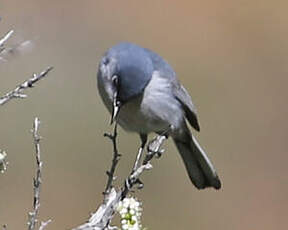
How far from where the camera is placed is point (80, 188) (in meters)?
6.81

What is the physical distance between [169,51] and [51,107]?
1818 mm

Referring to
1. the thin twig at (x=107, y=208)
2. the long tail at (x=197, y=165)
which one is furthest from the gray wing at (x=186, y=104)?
the thin twig at (x=107, y=208)

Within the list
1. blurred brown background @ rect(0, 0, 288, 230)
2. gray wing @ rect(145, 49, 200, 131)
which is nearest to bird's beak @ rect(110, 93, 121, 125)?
gray wing @ rect(145, 49, 200, 131)

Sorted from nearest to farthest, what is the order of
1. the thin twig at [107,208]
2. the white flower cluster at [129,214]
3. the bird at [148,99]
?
the white flower cluster at [129,214]
the thin twig at [107,208]
the bird at [148,99]

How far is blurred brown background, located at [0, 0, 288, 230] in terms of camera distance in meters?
6.75

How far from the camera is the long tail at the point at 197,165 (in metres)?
4.61

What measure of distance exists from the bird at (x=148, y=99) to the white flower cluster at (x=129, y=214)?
140cm

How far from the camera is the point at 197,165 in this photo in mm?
4703

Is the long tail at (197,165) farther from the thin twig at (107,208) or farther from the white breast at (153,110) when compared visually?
the thin twig at (107,208)

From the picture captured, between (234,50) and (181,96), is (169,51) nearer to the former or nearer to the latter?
(234,50)

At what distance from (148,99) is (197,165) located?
56 cm

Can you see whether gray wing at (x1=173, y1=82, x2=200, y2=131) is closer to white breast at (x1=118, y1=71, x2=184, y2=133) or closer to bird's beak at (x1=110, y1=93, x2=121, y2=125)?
white breast at (x1=118, y1=71, x2=184, y2=133)

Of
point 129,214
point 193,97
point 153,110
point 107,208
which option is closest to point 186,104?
point 153,110

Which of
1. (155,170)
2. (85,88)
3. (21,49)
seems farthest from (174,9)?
(21,49)
